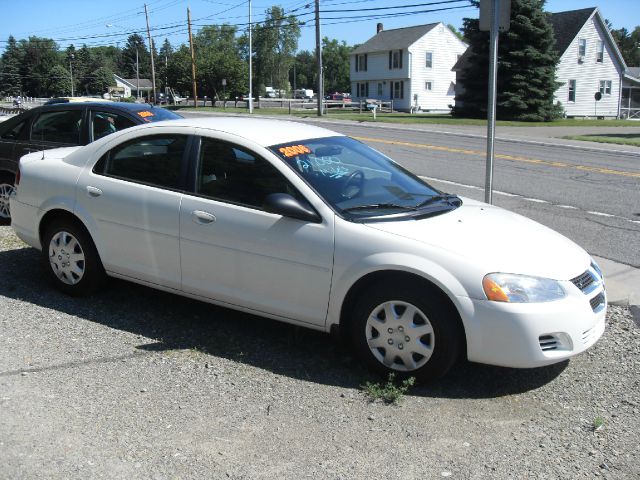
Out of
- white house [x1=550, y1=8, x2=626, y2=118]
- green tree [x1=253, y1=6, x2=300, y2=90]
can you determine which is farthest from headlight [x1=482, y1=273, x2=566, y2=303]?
green tree [x1=253, y1=6, x2=300, y2=90]

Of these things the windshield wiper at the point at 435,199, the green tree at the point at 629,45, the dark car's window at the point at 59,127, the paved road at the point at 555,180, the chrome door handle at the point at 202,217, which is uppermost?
the green tree at the point at 629,45

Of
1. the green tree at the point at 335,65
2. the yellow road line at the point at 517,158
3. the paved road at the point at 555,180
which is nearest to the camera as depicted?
the paved road at the point at 555,180

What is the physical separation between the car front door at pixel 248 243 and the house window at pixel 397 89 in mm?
60906

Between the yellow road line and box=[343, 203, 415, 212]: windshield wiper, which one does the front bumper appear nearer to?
box=[343, 203, 415, 212]: windshield wiper

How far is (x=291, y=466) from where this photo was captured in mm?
3256

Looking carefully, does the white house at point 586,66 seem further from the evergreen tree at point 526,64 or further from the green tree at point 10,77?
the green tree at point 10,77

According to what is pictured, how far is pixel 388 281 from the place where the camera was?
4.04 meters

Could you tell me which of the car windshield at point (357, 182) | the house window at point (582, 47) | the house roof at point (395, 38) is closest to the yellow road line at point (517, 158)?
the car windshield at point (357, 182)

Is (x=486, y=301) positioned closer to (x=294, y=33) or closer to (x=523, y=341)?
(x=523, y=341)

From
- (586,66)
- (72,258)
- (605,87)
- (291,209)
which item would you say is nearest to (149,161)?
(72,258)

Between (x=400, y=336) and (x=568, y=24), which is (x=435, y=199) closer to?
(x=400, y=336)

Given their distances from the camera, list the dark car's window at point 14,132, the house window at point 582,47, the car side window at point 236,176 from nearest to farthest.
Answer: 1. the car side window at point 236,176
2. the dark car's window at point 14,132
3. the house window at point 582,47

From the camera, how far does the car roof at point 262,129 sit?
480 cm

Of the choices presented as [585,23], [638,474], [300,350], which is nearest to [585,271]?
[638,474]
